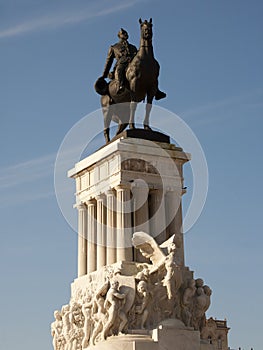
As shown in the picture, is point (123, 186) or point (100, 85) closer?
point (123, 186)

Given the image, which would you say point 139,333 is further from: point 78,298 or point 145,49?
point 145,49

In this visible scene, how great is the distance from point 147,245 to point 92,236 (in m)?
4.57

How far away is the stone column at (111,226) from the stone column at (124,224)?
51 centimetres

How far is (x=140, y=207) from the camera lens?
131ft

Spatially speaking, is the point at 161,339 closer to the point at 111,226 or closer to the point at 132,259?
the point at 132,259

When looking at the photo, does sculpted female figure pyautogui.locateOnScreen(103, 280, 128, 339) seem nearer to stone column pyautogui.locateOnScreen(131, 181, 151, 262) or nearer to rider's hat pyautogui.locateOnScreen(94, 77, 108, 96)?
stone column pyautogui.locateOnScreen(131, 181, 151, 262)

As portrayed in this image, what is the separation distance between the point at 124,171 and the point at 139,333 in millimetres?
7878

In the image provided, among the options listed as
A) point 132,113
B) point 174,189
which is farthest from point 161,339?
point 132,113

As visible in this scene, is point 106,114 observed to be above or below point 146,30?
below

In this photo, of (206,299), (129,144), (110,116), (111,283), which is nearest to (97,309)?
(111,283)

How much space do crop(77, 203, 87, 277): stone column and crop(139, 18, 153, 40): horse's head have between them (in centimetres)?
915

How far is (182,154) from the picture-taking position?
41906mm

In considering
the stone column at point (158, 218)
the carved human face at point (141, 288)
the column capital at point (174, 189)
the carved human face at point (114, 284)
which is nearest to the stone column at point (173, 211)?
the column capital at point (174, 189)

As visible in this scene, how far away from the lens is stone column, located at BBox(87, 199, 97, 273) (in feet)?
135
